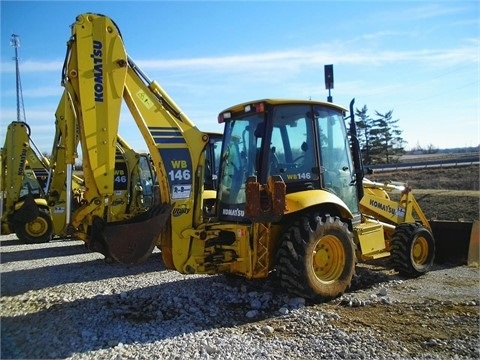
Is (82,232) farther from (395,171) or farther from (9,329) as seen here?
(395,171)

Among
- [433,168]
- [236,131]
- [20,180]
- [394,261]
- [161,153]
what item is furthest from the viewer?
[433,168]

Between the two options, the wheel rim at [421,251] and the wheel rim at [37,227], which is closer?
the wheel rim at [421,251]

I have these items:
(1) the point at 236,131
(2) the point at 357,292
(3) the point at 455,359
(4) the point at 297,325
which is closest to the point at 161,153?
(1) the point at 236,131

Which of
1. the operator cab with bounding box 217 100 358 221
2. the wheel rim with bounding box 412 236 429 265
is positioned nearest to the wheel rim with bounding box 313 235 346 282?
the operator cab with bounding box 217 100 358 221

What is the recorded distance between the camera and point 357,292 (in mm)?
6480

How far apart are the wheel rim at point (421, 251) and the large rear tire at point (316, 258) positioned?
223cm

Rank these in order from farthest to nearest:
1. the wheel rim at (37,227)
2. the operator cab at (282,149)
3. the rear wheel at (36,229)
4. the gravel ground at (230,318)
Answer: the wheel rim at (37,227), the rear wheel at (36,229), the operator cab at (282,149), the gravel ground at (230,318)

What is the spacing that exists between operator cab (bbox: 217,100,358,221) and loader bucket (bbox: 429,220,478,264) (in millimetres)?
3224

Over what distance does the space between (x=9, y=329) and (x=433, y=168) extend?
27.0 metres

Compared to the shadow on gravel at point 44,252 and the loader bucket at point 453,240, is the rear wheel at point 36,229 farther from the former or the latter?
the loader bucket at point 453,240

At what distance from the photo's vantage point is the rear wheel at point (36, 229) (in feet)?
41.1

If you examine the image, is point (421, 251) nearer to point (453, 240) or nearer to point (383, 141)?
point (453, 240)

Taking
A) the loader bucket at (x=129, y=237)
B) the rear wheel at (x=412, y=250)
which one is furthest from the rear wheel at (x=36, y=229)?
the rear wheel at (x=412, y=250)

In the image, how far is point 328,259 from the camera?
618 cm
